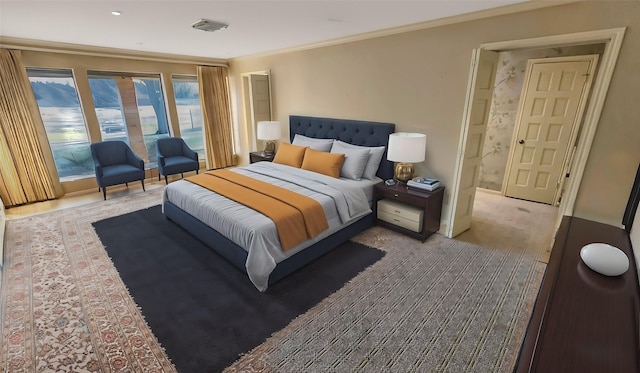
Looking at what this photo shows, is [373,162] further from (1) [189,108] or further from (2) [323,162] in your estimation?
(1) [189,108]

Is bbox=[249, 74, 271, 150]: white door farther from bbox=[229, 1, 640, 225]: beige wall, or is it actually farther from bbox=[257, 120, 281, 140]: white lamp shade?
bbox=[257, 120, 281, 140]: white lamp shade

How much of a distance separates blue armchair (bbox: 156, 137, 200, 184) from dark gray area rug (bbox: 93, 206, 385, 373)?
5.61 feet

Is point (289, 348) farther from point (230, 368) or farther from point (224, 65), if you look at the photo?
point (224, 65)

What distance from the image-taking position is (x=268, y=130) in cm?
482

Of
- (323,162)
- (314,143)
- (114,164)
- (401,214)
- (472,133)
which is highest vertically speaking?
(472,133)

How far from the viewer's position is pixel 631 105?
2.16 m

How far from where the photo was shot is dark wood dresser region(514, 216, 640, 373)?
3.14 feet

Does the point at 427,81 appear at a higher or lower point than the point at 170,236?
higher

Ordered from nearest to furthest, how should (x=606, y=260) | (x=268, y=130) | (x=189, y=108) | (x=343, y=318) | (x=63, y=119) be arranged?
(x=606, y=260) → (x=343, y=318) → (x=63, y=119) → (x=268, y=130) → (x=189, y=108)

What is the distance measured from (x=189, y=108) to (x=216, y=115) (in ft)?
1.91

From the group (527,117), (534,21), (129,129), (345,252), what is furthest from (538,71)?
(129,129)

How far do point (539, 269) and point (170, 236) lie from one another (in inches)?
150

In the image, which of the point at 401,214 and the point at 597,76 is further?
the point at 401,214

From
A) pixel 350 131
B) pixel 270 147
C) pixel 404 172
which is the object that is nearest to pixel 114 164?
pixel 270 147
